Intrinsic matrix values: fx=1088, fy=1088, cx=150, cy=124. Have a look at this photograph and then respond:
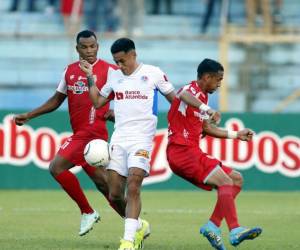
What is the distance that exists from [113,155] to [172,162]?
24.9 inches

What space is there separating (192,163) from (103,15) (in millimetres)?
17749

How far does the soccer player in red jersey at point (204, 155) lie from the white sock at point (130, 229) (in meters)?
0.71

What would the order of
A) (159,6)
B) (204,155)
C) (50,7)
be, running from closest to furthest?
1. (204,155)
2. (50,7)
3. (159,6)

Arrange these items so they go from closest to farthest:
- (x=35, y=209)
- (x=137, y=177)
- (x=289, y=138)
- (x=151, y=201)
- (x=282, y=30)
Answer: (x=137, y=177) < (x=35, y=209) < (x=151, y=201) < (x=289, y=138) < (x=282, y=30)

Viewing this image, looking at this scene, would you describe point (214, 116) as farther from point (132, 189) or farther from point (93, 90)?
point (93, 90)

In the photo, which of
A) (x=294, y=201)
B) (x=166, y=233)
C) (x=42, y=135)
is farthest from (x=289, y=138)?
(x=166, y=233)

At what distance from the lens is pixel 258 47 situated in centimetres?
2777

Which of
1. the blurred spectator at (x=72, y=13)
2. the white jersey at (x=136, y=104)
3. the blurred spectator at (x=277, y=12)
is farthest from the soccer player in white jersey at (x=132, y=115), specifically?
the blurred spectator at (x=277, y=12)

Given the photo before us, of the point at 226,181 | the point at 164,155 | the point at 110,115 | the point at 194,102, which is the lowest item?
the point at 164,155

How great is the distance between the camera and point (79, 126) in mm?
13203

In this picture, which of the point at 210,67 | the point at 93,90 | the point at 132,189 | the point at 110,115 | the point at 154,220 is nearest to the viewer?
the point at 132,189

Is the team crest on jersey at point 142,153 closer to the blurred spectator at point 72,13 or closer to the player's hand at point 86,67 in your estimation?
the player's hand at point 86,67

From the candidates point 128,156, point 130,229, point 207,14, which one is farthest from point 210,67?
point 207,14

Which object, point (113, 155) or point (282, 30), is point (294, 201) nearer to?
point (113, 155)
